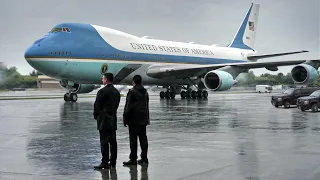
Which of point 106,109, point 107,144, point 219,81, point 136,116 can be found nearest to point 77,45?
point 219,81

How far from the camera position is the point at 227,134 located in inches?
494

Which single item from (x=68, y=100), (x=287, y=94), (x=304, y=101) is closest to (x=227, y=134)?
(x=304, y=101)

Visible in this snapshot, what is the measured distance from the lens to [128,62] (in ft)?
112

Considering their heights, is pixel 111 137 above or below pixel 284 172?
above

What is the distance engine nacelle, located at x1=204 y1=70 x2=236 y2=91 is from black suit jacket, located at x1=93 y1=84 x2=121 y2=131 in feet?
84.2

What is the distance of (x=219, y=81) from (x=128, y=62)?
6.64 metres

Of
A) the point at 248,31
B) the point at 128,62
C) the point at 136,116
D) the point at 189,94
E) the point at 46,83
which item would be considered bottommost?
the point at 136,116

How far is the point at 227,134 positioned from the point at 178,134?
4.23 feet

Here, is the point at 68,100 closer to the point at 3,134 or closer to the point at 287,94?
the point at 287,94

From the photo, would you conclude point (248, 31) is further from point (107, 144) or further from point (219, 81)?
point (107, 144)

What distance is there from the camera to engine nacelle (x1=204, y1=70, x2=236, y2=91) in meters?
33.7

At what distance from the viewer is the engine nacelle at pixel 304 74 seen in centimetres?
3222

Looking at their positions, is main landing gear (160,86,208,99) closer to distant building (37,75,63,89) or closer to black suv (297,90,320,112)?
black suv (297,90,320,112)

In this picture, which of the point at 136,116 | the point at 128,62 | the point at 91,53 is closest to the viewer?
the point at 136,116
